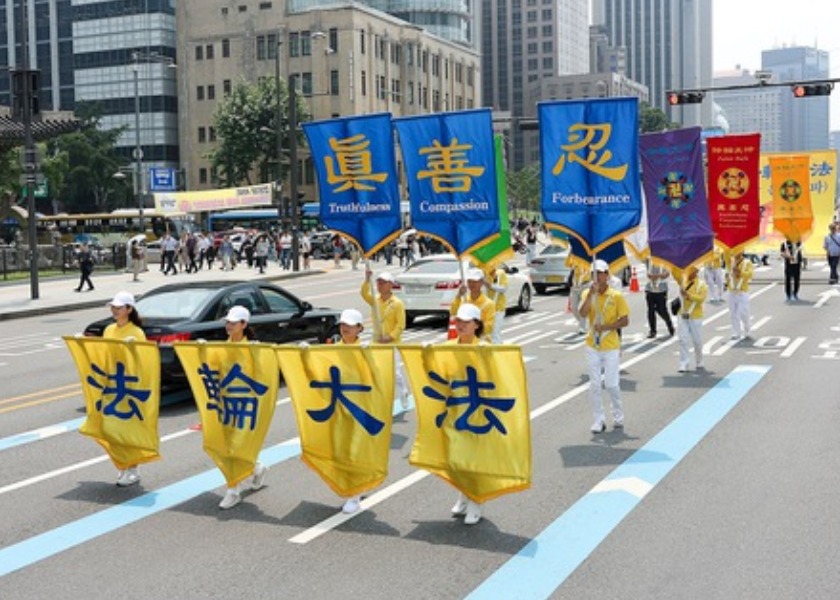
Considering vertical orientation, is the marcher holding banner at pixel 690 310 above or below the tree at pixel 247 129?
below

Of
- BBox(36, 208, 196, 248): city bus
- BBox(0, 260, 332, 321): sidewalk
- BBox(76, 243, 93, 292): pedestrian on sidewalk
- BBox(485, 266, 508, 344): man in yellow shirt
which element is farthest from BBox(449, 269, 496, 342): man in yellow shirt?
BBox(36, 208, 196, 248): city bus

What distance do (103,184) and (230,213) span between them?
88.3ft

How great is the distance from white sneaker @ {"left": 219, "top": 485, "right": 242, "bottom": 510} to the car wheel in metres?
16.6

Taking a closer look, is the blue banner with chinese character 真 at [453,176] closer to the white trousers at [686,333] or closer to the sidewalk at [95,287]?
the white trousers at [686,333]

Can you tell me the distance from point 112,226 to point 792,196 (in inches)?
2023

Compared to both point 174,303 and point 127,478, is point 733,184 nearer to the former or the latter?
point 174,303

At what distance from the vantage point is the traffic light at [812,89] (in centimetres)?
2675

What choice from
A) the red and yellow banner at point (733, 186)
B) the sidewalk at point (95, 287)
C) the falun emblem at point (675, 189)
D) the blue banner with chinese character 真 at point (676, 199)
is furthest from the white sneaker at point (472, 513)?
the sidewalk at point (95, 287)

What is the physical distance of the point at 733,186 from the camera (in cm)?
1852

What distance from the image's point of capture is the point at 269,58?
3706 inches

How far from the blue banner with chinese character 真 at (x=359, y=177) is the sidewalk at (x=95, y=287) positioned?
1626 centimetres

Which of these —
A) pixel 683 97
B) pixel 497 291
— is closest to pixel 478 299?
pixel 497 291

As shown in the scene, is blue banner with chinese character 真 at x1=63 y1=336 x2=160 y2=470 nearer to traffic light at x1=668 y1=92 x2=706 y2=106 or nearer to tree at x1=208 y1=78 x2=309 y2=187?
traffic light at x1=668 y1=92 x2=706 y2=106

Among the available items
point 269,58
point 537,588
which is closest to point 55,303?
point 537,588
